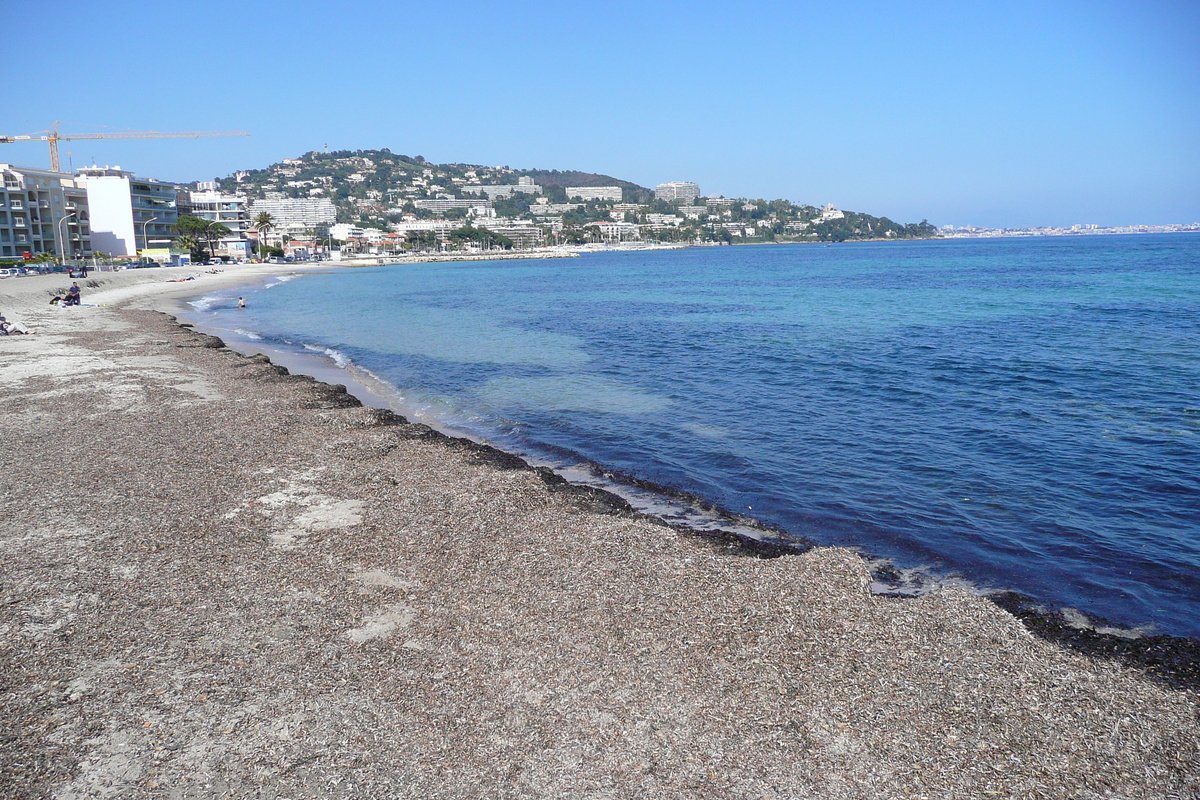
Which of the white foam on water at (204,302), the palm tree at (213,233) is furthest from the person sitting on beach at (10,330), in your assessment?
the palm tree at (213,233)

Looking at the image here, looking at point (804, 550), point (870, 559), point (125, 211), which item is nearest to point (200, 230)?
point (125, 211)

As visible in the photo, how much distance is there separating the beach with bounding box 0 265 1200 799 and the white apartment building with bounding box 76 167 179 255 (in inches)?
4298

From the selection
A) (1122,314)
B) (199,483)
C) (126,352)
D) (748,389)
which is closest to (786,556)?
(199,483)

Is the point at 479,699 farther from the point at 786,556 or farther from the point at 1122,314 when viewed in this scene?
the point at 1122,314

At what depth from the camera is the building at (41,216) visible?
8325 cm

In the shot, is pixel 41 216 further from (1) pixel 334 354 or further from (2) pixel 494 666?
(2) pixel 494 666

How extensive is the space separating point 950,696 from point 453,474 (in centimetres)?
853

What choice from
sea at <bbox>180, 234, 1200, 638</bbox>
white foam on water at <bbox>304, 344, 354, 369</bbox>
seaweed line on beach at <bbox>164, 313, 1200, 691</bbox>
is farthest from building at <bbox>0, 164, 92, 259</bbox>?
seaweed line on beach at <bbox>164, 313, 1200, 691</bbox>

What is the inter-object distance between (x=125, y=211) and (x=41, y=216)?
→ 15.0m

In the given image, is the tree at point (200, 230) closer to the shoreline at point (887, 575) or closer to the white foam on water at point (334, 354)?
the white foam on water at point (334, 354)

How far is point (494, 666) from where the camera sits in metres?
6.87

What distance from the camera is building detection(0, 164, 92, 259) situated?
83.2 meters

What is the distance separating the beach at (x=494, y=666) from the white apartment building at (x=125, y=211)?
109166 millimetres

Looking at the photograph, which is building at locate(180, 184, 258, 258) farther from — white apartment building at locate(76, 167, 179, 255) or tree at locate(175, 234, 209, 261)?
tree at locate(175, 234, 209, 261)
